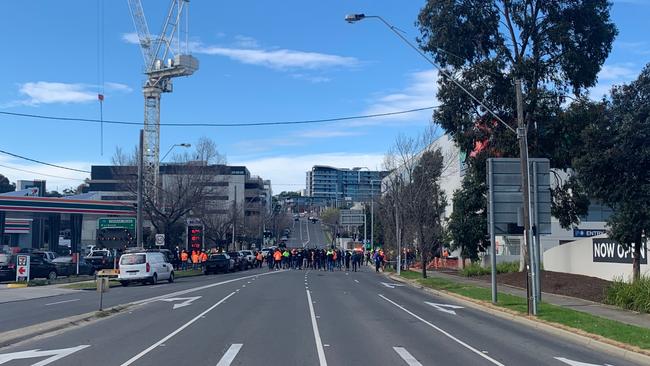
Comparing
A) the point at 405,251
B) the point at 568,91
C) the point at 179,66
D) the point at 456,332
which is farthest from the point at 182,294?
the point at 179,66

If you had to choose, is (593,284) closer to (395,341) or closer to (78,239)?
(395,341)

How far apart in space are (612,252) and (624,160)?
6.95 meters

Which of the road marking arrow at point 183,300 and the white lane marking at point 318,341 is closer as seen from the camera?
the white lane marking at point 318,341

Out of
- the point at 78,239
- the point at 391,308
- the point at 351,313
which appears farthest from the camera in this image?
the point at 78,239

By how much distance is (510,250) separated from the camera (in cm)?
5569

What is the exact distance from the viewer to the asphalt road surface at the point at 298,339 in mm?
12812

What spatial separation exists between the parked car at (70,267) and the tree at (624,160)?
108 feet

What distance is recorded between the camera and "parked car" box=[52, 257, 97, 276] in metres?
45.4

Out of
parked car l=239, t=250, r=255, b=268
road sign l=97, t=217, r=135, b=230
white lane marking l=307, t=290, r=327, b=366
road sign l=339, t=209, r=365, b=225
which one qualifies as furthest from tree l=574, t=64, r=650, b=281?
road sign l=339, t=209, r=365, b=225

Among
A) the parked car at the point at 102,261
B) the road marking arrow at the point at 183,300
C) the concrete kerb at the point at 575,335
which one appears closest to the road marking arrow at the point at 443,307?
the concrete kerb at the point at 575,335

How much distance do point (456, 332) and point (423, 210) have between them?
28.6m

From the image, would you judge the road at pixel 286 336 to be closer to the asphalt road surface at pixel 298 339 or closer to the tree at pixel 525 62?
the asphalt road surface at pixel 298 339

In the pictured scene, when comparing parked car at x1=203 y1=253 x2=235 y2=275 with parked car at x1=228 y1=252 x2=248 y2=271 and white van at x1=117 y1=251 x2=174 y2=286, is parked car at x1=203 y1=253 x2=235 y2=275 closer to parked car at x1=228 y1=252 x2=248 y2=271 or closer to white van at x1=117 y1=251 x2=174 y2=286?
parked car at x1=228 y1=252 x2=248 y2=271

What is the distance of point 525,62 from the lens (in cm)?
3331
